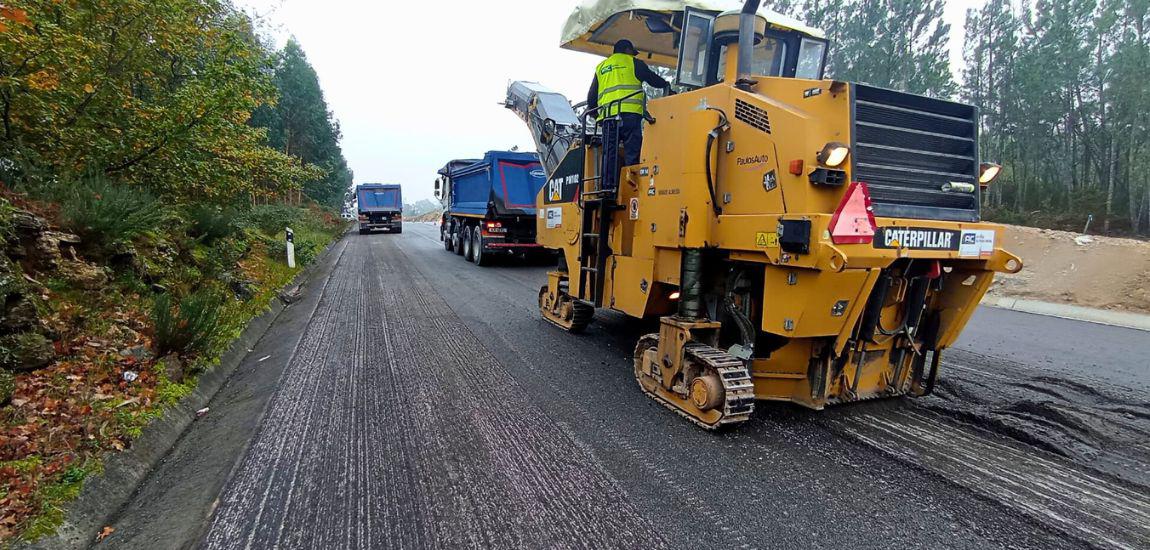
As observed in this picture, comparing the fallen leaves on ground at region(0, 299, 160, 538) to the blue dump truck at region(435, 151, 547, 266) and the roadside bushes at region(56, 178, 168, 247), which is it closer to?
the roadside bushes at region(56, 178, 168, 247)

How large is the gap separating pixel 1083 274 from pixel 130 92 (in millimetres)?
17817

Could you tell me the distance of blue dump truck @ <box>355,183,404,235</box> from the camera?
1149 inches

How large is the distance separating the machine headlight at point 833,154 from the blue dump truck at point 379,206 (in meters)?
28.8

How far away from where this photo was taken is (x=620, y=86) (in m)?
4.88

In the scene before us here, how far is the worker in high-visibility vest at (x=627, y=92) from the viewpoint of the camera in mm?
4812

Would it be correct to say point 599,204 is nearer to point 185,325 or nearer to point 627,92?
point 627,92

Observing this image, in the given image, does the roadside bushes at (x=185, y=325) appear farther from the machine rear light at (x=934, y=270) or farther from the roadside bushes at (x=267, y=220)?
the roadside bushes at (x=267, y=220)

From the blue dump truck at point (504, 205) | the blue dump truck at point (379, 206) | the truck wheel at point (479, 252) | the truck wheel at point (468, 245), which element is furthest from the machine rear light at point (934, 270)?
the blue dump truck at point (379, 206)

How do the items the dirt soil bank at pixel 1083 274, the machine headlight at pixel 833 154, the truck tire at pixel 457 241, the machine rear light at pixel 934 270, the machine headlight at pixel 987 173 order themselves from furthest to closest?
the truck tire at pixel 457 241
the dirt soil bank at pixel 1083 274
the machine headlight at pixel 987 173
the machine rear light at pixel 934 270
the machine headlight at pixel 833 154

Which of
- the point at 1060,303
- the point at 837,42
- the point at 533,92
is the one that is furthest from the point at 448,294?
the point at 837,42

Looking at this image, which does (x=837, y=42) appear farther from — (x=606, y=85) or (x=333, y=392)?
(x=333, y=392)

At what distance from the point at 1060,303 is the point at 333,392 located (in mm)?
12801

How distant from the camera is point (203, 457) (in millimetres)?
3312

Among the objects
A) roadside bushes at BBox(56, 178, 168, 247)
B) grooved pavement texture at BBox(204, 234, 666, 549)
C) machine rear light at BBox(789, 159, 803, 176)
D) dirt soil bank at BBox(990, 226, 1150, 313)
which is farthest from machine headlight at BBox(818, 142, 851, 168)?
dirt soil bank at BBox(990, 226, 1150, 313)
